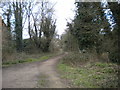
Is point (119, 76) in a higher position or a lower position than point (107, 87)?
higher

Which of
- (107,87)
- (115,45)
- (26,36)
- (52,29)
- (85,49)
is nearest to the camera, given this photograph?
(115,45)

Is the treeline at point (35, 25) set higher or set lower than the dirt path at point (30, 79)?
higher

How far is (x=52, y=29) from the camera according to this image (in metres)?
12.7

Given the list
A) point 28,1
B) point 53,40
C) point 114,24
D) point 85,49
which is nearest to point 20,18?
point 28,1

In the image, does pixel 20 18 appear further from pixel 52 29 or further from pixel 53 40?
pixel 53 40

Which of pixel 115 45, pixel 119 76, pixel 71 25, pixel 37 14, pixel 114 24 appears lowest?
pixel 119 76

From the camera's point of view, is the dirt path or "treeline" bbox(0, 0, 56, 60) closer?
the dirt path

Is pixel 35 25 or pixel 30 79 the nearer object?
pixel 30 79

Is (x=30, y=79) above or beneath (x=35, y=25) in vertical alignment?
beneath

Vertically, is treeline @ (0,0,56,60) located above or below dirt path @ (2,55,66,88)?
above

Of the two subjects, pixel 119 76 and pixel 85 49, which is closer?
pixel 119 76

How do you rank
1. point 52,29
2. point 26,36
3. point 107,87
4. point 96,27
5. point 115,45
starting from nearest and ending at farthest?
point 115,45 → point 107,87 → point 96,27 → point 26,36 → point 52,29

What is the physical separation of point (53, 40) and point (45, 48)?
1.30 meters

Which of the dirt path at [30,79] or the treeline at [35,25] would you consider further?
the treeline at [35,25]
